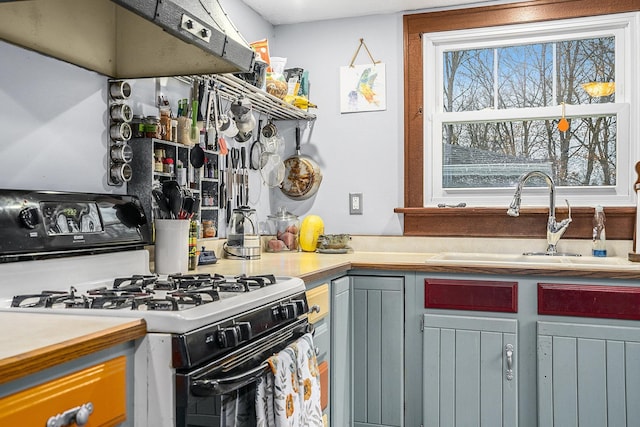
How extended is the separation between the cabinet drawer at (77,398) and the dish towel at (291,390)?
379 millimetres

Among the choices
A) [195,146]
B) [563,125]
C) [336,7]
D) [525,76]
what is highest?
[336,7]

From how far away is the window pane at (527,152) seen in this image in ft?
9.64

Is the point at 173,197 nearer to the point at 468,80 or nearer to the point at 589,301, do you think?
the point at 589,301

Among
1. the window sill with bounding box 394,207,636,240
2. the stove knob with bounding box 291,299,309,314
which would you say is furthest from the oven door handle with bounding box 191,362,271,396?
the window sill with bounding box 394,207,636,240

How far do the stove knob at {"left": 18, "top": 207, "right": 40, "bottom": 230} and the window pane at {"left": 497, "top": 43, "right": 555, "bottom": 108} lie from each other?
235 centimetres

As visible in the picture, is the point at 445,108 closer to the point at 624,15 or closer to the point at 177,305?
the point at 624,15

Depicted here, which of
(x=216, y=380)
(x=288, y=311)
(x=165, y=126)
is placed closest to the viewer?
(x=216, y=380)

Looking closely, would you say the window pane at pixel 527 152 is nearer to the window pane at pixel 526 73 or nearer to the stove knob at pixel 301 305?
the window pane at pixel 526 73

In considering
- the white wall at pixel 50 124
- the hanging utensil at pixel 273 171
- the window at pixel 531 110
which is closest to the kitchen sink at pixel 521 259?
the window at pixel 531 110

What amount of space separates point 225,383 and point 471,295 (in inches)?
58.2

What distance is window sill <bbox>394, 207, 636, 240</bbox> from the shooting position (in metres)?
2.85

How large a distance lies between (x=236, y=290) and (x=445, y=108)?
6.57ft

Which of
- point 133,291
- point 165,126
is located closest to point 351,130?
point 165,126

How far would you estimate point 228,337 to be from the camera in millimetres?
1306
